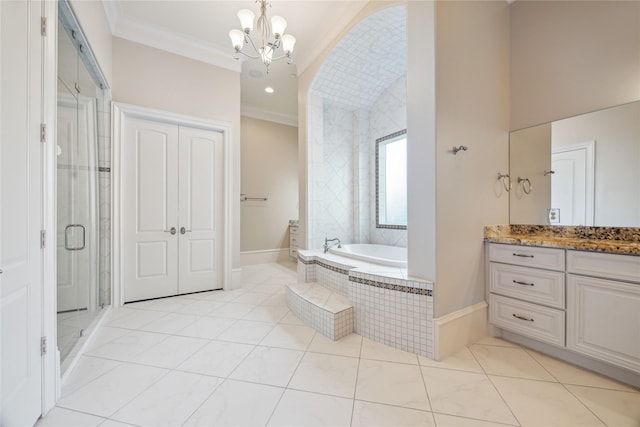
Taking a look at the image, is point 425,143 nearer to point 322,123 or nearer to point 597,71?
point 597,71

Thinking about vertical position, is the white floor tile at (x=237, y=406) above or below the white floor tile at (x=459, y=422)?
below

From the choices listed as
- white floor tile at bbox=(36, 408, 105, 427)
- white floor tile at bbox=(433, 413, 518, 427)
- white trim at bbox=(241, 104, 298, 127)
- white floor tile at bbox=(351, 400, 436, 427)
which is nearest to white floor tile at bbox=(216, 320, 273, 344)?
white floor tile at bbox=(36, 408, 105, 427)

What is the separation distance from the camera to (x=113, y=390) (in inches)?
52.9

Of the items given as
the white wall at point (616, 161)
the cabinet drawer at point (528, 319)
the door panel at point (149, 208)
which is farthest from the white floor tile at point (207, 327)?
the white wall at point (616, 161)

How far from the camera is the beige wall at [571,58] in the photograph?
1.65 meters

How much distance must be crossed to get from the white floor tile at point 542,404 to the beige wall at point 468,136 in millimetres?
485

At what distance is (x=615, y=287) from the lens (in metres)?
1.38

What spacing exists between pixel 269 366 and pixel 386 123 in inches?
134

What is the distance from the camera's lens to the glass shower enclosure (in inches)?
65.3

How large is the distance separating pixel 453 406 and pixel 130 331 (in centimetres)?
239

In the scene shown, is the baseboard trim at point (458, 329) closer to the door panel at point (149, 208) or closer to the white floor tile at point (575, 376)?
the white floor tile at point (575, 376)

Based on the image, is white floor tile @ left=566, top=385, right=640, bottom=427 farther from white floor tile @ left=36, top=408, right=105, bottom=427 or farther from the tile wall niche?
white floor tile @ left=36, top=408, right=105, bottom=427

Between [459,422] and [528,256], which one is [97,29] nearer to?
[459,422]

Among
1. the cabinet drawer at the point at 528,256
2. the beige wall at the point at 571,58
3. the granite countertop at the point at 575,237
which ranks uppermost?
the beige wall at the point at 571,58
